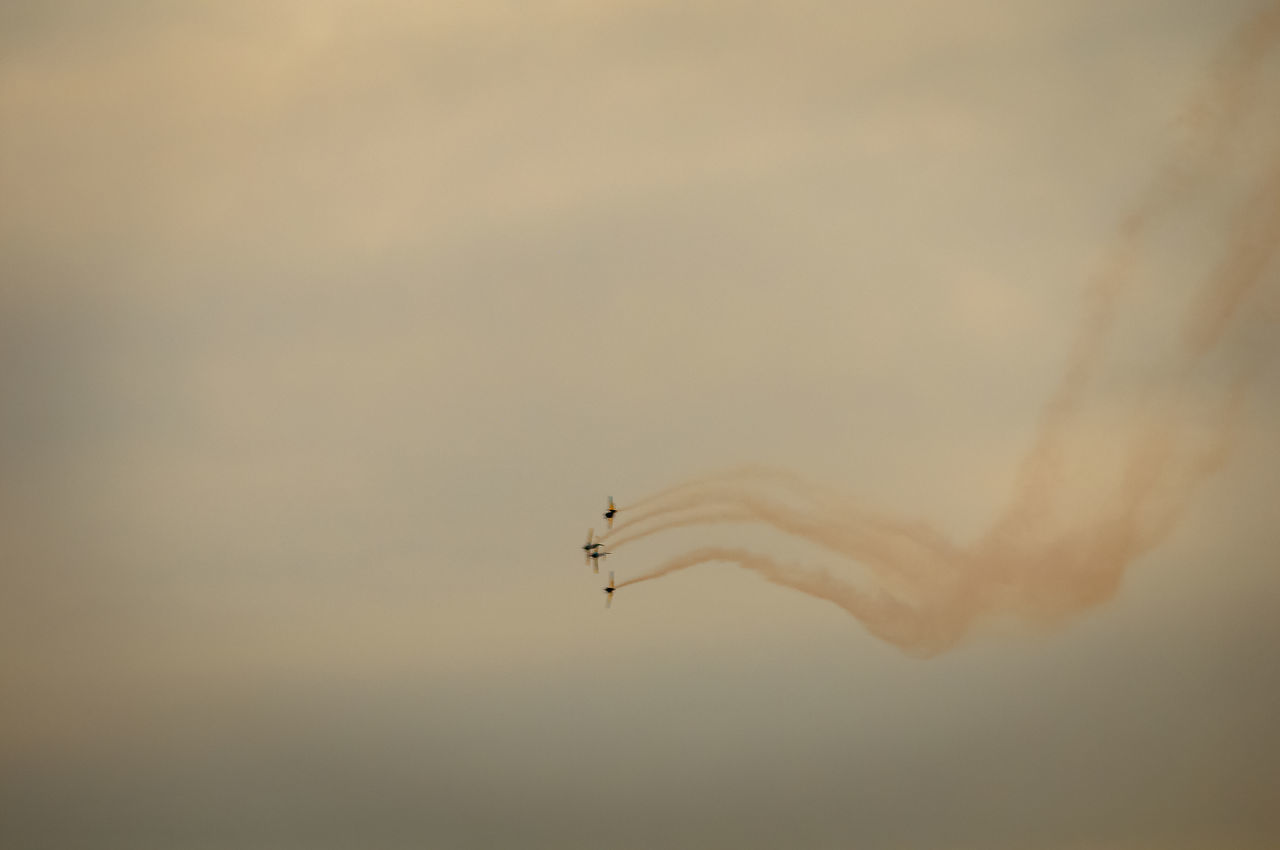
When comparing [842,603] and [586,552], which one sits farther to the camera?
[586,552]

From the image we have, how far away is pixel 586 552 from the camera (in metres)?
115

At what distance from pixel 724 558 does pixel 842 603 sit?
7282mm

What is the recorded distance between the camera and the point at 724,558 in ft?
357

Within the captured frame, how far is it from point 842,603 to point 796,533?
16.1 ft

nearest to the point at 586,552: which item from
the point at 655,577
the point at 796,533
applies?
the point at 655,577

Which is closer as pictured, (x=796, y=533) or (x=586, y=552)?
(x=796, y=533)

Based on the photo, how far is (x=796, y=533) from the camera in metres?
106

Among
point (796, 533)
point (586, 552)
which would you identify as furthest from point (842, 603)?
point (586, 552)

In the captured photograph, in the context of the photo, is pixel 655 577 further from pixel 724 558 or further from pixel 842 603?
pixel 842 603

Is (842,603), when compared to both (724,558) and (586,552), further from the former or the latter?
(586,552)

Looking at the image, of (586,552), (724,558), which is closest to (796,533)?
(724,558)

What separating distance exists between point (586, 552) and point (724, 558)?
10.5 metres

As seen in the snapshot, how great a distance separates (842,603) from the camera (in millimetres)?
107250

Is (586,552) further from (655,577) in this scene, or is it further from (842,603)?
(842,603)
